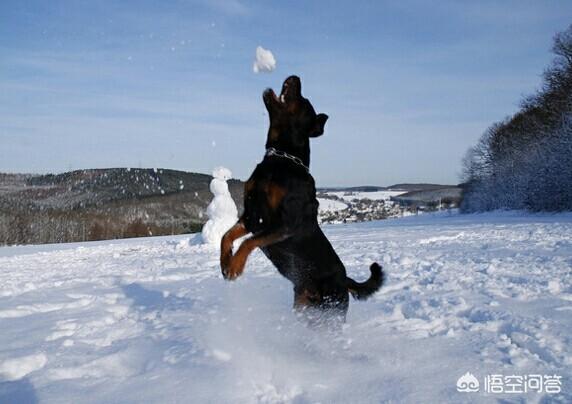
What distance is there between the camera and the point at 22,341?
13.1 feet

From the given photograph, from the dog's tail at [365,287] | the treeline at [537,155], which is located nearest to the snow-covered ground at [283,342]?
the dog's tail at [365,287]

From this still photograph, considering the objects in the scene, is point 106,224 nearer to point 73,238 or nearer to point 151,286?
point 73,238

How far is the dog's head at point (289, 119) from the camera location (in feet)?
11.9

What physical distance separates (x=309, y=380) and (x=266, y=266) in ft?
18.9

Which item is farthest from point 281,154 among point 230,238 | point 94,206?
point 94,206

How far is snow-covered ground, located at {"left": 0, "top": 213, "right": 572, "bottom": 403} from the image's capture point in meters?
2.66

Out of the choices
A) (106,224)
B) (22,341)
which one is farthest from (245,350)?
(106,224)

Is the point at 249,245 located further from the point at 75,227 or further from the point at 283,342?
the point at 75,227

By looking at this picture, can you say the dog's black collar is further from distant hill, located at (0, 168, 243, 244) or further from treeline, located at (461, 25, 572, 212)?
distant hill, located at (0, 168, 243, 244)

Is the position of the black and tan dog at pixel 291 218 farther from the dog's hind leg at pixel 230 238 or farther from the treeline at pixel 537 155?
the treeline at pixel 537 155

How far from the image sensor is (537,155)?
98.4 feet

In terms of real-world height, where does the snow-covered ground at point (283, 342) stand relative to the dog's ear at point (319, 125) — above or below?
below

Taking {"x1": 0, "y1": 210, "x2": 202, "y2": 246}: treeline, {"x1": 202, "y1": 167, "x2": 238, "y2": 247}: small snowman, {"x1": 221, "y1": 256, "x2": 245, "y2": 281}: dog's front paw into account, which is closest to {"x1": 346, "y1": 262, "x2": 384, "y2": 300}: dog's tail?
{"x1": 221, "y1": 256, "x2": 245, "y2": 281}: dog's front paw

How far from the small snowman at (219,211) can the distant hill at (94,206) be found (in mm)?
39491
